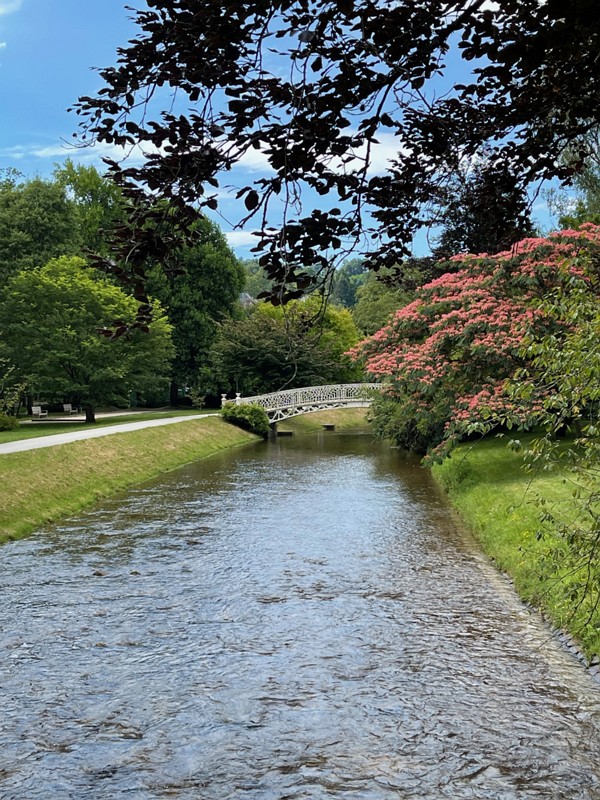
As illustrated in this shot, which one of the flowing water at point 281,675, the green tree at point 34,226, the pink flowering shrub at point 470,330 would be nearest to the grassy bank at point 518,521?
the flowing water at point 281,675

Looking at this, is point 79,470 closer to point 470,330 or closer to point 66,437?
point 66,437

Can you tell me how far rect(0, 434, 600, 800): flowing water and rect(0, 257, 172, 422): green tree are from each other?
881 inches

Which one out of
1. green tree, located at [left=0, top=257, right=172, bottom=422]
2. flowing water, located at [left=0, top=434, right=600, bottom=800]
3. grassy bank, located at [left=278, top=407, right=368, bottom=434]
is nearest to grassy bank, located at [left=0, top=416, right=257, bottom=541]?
flowing water, located at [left=0, top=434, right=600, bottom=800]

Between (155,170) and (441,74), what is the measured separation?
6.83 ft

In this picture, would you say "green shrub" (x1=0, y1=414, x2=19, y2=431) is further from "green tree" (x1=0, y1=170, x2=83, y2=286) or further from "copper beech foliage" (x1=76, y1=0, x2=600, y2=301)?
"copper beech foliage" (x1=76, y1=0, x2=600, y2=301)

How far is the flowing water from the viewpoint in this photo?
5.98 m

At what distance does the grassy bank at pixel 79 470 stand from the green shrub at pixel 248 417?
709cm

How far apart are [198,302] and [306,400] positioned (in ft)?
48.7

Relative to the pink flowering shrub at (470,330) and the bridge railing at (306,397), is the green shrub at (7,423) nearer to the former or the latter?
the bridge railing at (306,397)

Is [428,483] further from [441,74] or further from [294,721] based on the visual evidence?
[441,74]

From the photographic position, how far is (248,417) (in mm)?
40906

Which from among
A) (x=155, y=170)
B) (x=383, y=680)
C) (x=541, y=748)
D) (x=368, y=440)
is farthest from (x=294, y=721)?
(x=368, y=440)

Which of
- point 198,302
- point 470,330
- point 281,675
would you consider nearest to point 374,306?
point 198,302

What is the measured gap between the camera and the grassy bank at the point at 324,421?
48031 millimetres
